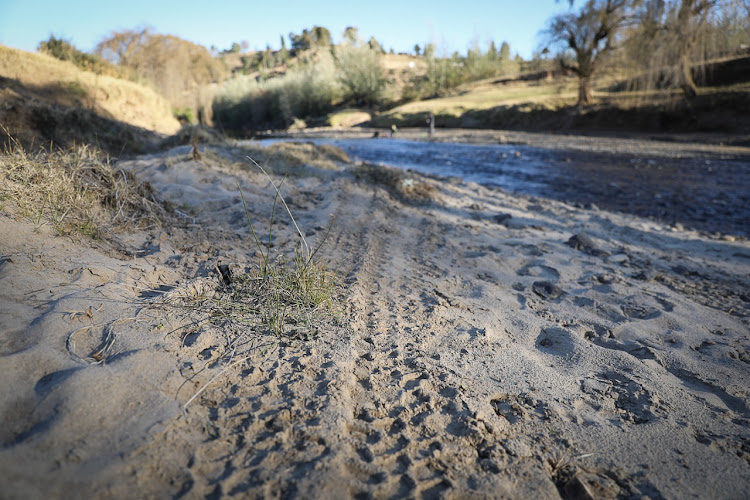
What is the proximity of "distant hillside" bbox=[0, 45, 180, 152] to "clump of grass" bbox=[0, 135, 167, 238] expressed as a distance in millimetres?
1760

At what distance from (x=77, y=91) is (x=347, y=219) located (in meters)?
12.0

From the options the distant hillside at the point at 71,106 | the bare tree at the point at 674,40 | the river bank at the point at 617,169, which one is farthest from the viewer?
the bare tree at the point at 674,40

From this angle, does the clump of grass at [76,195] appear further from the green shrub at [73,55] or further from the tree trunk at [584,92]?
the tree trunk at [584,92]

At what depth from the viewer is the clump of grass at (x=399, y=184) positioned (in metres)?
5.52

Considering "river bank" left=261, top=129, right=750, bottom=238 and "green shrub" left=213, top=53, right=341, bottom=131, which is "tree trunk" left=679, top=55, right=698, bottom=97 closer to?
"river bank" left=261, top=129, right=750, bottom=238

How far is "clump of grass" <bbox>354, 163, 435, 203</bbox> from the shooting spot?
5523 millimetres

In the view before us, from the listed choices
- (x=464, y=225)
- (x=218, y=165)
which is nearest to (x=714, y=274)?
(x=464, y=225)

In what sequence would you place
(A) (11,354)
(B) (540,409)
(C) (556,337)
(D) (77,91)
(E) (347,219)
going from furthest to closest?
(D) (77,91) → (E) (347,219) → (C) (556,337) → (B) (540,409) → (A) (11,354)

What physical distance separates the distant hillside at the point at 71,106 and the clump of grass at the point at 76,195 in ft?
5.77

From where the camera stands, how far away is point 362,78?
38156mm

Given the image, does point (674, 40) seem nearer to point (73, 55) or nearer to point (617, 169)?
point (617, 169)

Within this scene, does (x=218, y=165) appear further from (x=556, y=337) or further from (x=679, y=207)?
(x=679, y=207)

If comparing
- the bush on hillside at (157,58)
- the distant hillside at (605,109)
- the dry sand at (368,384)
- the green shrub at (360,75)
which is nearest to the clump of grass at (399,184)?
the dry sand at (368,384)

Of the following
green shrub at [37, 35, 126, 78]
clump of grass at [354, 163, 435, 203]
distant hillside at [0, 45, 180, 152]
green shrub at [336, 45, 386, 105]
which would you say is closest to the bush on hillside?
green shrub at [37, 35, 126, 78]
